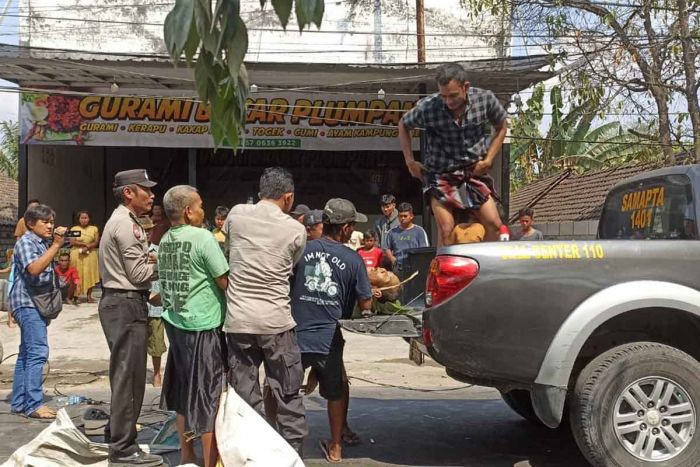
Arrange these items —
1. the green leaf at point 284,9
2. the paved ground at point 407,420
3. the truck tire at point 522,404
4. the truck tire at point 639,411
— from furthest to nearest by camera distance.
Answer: the truck tire at point 522,404
the paved ground at point 407,420
the truck tire at point 639,411
the green leaf at point 284,9

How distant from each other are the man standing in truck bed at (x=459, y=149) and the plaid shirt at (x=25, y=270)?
10.6 feet

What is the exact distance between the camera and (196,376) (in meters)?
4.77

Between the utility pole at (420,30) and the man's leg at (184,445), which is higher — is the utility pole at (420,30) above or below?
above

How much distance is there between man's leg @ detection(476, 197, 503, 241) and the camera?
5.59 m

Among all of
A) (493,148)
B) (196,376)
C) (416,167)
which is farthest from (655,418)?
(196,376)

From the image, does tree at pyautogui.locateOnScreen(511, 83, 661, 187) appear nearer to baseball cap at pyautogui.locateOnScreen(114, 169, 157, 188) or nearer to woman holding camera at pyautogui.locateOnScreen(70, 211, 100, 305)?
woman holding camera at pyautogui.locateOnScreen(70, 211, 100, 305)

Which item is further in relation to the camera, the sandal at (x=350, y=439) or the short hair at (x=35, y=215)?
the short hair at (x=35, y=215)

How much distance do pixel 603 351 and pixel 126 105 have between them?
42.7 ft

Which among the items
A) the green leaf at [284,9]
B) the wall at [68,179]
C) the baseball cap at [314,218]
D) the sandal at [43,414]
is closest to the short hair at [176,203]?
the baseball cap at [314,218]

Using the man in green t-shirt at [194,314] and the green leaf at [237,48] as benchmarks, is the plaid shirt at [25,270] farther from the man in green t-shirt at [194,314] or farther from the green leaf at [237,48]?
the green leaf at [237,48]

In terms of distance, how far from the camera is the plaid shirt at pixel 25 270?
6.50 metres

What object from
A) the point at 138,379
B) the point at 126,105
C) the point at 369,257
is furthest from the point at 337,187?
the point at 138,379

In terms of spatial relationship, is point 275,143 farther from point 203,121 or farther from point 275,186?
point 275,186

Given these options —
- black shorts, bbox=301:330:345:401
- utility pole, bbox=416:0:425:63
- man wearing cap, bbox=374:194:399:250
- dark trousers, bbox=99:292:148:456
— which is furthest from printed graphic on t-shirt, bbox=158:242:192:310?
utility pole, bbox=416:0:425:63
